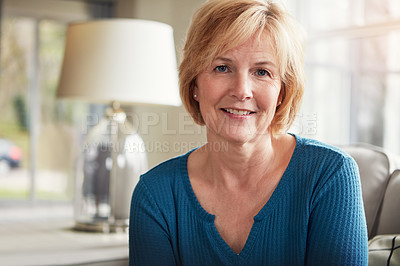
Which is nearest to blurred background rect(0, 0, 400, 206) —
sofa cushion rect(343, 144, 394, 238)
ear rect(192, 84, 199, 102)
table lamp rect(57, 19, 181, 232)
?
table lamp rect(57, 19, 181, 232)

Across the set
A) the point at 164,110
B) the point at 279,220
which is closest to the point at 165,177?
the point at 279,220

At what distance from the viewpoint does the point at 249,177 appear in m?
1.27

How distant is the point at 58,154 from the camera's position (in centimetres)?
477

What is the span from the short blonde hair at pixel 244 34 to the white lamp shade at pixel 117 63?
0.63 m

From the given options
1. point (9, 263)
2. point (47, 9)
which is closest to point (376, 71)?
point (9, 263)

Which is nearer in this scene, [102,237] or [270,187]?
[270,187]

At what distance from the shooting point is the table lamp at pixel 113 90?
6.09 feet

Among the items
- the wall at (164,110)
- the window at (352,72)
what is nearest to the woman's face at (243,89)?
the window at (352,72)

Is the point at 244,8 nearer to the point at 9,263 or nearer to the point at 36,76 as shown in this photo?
the point at 9,263

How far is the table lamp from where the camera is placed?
1856mm

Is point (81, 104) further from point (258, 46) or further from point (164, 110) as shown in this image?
point (258, 46)

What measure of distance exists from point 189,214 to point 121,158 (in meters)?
0.71

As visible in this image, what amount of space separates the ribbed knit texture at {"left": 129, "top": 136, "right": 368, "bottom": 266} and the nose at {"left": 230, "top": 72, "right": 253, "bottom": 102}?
8.3 inches

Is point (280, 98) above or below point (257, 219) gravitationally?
above
